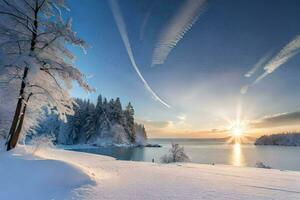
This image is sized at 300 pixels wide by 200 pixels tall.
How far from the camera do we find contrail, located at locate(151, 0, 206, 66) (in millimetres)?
11211

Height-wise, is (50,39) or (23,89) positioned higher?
(50,39)

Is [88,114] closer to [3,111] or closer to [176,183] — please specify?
[3,111]

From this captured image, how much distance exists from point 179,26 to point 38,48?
7.46 m

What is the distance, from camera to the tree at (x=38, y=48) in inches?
420

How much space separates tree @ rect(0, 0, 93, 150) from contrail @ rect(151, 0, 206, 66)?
4.64 m

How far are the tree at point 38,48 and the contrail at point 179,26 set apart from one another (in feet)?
15.2

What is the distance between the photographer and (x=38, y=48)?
11.3 m

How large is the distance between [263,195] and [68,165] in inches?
254

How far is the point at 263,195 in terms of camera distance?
659 cm

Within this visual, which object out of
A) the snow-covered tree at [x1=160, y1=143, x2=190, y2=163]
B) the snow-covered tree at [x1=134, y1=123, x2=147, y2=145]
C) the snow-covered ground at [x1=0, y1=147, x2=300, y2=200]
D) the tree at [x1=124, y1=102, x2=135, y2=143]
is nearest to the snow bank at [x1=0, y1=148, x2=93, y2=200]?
the snow-covered ground at [x1=0, y1=147, x2=300, y2=200]

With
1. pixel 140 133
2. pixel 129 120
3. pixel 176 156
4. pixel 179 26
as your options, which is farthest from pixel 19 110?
pixel 140 133

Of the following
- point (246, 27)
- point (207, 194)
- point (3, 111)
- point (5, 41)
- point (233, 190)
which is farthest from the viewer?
point (3, 111)

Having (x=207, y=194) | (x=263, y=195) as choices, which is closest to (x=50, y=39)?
(x=207, y=194)

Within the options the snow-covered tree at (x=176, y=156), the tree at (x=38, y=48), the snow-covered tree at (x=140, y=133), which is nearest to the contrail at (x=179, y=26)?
the tree at (x=38, y=48)
